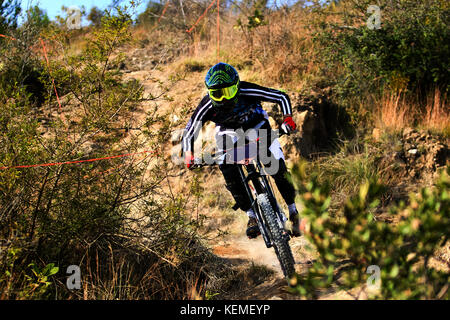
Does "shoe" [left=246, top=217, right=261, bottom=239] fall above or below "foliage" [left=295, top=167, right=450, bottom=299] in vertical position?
below

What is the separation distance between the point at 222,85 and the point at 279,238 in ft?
4.73

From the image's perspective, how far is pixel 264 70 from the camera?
26.9 feet

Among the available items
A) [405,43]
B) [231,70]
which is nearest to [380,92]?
[405,43]

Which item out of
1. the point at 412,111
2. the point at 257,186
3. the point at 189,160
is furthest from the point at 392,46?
the point at 189,160

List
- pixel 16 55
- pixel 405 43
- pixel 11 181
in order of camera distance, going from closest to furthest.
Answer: pixel 11 181, pixel 405 43, pixel 16 55

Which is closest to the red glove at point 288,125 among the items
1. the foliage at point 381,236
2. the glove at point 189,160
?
the glove at point 189,160

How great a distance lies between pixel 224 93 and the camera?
12.0 feet

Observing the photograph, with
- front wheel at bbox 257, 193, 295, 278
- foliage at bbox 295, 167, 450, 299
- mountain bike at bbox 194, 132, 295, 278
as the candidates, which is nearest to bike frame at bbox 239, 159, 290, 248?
mountain bike at bbox 194, 132, 295, 278

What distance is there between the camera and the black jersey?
391cm

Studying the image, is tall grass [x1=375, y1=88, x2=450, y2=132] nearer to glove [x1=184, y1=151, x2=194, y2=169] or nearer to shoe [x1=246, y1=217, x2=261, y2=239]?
Result: shoe [x1=246, y1=217, x2=261, y2=239]

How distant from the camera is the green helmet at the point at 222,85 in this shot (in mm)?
3600
